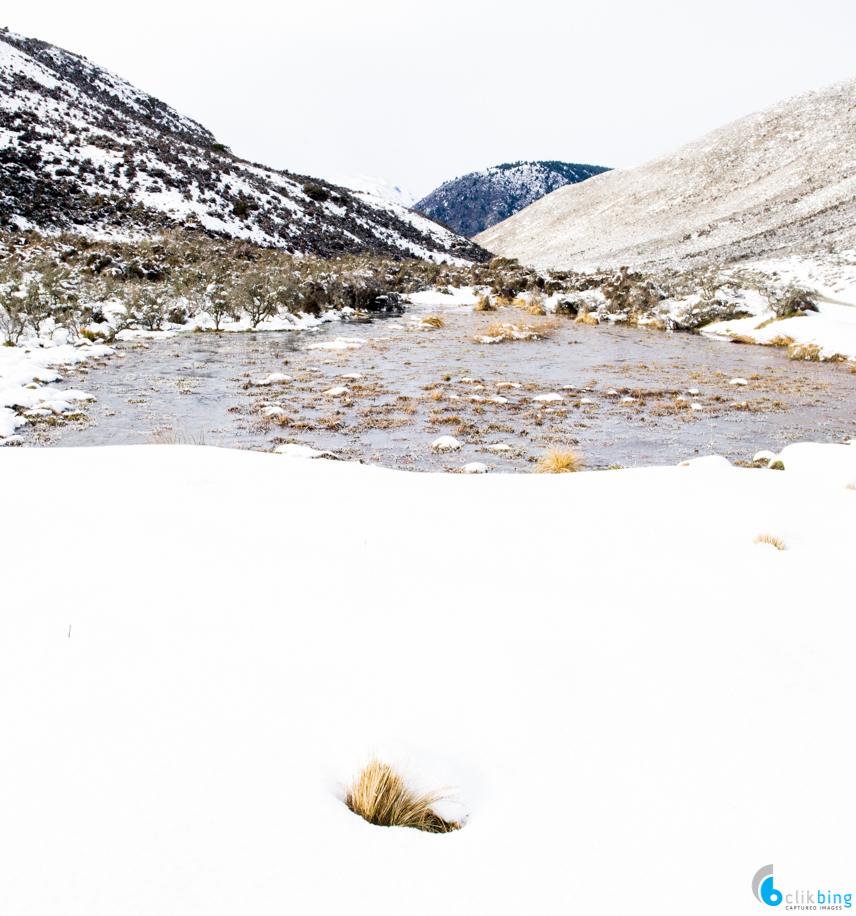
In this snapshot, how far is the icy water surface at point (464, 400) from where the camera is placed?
23.2ft

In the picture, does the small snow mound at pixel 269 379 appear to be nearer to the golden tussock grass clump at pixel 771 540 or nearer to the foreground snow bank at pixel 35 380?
the foreground snow bank at pixel 35 380

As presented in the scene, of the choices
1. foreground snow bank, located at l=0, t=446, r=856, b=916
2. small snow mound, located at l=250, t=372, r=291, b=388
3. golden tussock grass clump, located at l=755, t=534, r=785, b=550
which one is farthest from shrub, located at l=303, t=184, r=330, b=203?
golden tussock grass clump, located at l=755, t=534, r=785, b=550

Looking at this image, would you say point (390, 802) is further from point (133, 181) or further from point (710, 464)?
point (133, 181)

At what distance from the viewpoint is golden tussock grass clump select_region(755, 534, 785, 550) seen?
316 cm

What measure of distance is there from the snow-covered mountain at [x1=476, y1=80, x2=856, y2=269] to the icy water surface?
25236 mm

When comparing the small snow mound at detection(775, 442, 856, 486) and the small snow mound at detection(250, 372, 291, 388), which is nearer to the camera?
the small snow mound at detection(775, 442, 856, 486)

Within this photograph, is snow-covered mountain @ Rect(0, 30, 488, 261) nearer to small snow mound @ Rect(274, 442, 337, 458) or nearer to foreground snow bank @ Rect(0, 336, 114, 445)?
foreground snow bank @ Rect(0, 336, 114, 445)

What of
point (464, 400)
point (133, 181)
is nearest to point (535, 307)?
point (464, 400)

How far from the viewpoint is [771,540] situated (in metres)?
3.19

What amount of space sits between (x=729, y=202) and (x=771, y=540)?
65987 mm

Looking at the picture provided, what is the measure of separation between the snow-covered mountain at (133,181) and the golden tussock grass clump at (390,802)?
35.2m

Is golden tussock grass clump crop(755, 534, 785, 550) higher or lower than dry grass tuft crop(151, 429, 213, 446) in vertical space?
higher

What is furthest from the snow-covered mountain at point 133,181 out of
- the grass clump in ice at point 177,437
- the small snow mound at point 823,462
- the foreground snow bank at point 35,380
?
the small snow mound at point 823,462

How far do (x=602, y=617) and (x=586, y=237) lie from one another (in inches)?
2863
